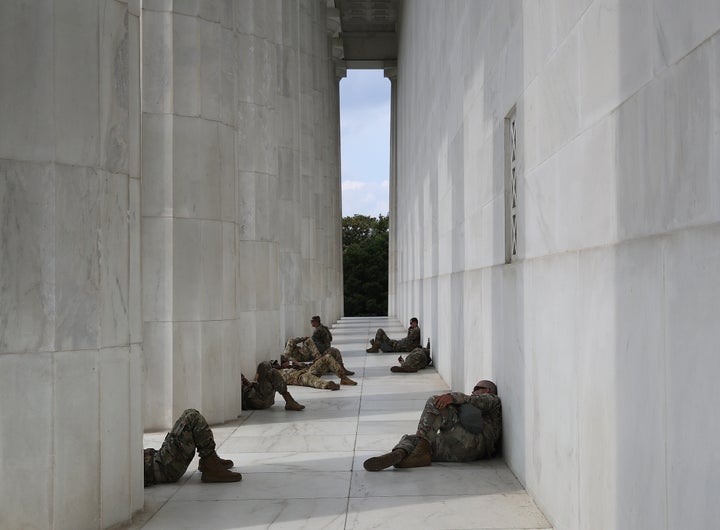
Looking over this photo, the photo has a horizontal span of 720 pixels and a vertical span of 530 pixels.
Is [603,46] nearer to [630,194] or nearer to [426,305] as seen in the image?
[630,194]

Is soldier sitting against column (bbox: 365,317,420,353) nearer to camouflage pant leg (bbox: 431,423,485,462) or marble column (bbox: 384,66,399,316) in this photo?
camouflage pant leg (bbox: 431,423,485,462)

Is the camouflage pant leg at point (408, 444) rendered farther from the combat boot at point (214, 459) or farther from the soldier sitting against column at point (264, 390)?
the soldier sitting against column at point (264, 390)

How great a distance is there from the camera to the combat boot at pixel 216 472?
9969mm

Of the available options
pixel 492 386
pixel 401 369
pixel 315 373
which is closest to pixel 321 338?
pixel 401 369

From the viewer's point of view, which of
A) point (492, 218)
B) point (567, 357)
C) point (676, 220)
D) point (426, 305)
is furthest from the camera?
point (426, 305)

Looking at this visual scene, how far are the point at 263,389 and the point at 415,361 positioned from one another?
7.31m

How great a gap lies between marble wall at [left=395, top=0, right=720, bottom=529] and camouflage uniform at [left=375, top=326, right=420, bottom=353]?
48.2 ft

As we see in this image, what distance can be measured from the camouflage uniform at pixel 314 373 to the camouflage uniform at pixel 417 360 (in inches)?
91.1

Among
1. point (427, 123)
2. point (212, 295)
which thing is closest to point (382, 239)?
point (427, 123)

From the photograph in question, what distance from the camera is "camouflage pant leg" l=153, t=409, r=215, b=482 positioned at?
985cm

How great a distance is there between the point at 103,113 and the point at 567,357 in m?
4.89

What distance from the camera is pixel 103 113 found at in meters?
8.16

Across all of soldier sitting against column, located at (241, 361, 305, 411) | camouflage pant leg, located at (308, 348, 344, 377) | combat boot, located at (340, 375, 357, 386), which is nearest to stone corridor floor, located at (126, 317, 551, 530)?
soldier sitting against column, located at (241, 361, 305, 411)

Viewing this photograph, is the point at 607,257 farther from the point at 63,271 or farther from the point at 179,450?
the point at 179,450
